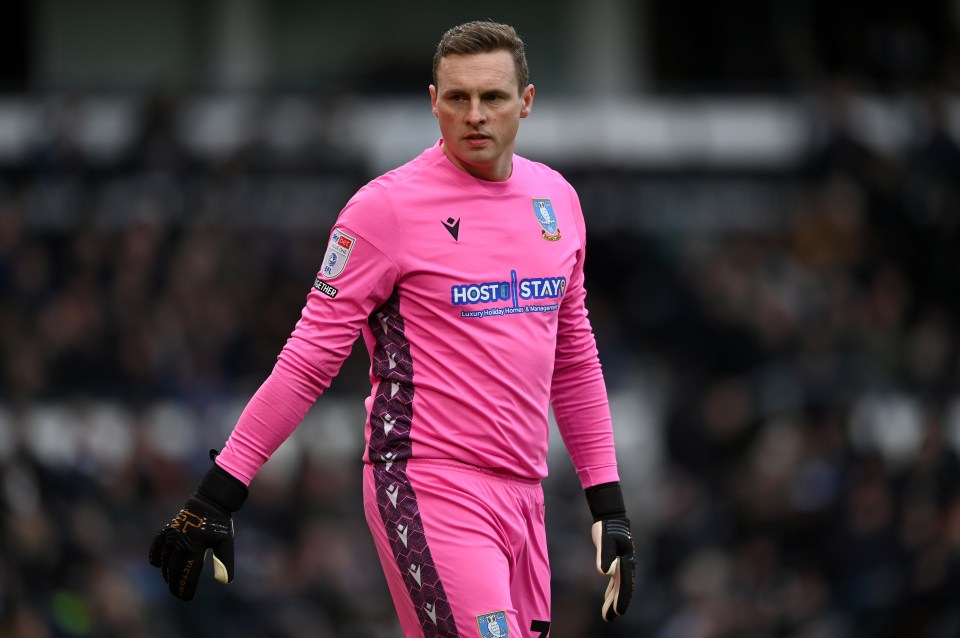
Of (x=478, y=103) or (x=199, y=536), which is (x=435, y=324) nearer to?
(x=478, y=103)

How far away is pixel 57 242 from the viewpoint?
12484 millimetres

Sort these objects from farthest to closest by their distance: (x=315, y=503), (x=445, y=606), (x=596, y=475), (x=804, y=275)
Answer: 1. (x=804, y=275)
2. (x=315, y=503)
3. (x=596, y=475)
4. (x=445, y=606)

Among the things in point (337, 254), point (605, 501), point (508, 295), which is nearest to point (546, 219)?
point (508, 295)

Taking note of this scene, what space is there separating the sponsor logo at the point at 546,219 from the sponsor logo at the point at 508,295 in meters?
0.14

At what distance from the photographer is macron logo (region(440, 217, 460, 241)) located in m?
4.70

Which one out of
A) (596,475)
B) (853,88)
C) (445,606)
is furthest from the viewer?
(853,88)

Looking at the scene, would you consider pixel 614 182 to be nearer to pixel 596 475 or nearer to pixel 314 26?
pixel 314 26

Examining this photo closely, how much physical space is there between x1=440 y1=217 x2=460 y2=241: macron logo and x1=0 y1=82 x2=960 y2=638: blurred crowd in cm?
496

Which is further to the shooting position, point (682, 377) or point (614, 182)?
point (614, 182)

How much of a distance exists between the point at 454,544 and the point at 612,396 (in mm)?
7690

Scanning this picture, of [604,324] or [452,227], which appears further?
[604,324]

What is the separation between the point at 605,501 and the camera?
507 centimetres

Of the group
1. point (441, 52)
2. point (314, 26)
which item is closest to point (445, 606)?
point (441, 52)

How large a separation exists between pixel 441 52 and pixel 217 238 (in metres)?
7.58
